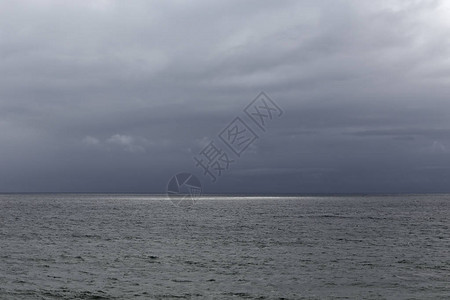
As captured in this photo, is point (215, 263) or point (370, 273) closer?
point (370, 273)

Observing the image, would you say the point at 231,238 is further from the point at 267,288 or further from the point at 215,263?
the point at 267,288

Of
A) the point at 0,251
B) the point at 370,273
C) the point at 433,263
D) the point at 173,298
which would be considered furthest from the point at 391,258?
the point at 0,251

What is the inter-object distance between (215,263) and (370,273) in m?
14.3

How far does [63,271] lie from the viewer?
41312 mm

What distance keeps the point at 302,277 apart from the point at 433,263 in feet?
49.6

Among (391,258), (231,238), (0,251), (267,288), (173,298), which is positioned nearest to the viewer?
(173,298)

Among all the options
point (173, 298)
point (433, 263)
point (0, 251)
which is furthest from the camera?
point (0, 251)

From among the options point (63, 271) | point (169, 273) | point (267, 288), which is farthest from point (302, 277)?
point (63, 271)

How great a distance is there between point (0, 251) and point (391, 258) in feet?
141

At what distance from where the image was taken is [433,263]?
4584cm

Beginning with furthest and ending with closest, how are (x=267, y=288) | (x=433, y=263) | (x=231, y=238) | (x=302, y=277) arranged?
(x=231, y=238) → (x=433, y=263) → (x=302, y=277) → (x=267, y=288)

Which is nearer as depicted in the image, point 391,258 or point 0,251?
point 391,258

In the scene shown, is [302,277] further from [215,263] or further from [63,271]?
[63,271]

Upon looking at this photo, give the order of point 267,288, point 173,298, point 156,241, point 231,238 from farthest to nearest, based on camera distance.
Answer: point 231,238, point 156,241, point 267,288, point 173,298
